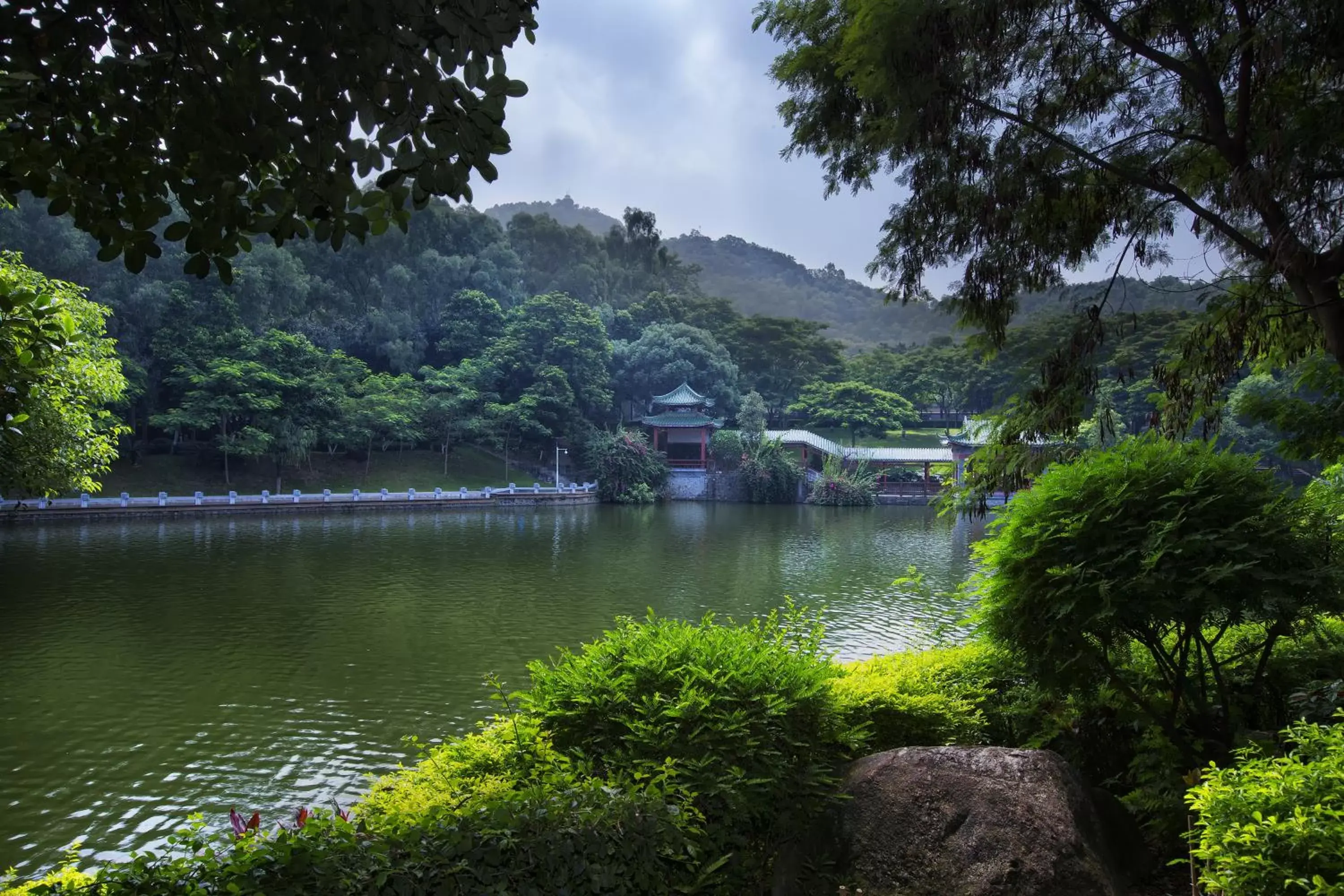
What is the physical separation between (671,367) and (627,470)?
33.9 feet

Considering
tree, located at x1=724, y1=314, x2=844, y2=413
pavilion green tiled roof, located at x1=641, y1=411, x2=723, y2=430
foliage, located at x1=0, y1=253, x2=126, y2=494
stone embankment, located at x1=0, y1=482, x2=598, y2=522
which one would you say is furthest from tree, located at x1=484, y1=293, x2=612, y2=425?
foliage, located at x1=0, y1=253, x2=126, y2=494

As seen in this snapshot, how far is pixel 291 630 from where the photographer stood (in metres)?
10.0

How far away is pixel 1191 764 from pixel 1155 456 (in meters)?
1.24

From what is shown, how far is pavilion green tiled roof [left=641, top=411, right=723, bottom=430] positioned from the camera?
38.4 m

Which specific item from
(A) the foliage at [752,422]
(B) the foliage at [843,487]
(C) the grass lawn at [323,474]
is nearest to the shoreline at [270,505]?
(C) the grass lawn at [323,474]

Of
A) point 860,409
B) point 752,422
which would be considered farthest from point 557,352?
point 860,409

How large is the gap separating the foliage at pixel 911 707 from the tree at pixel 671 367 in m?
38.5

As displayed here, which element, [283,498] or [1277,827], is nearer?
[1277,827]

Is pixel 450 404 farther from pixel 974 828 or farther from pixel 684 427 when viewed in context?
pixel 974 828

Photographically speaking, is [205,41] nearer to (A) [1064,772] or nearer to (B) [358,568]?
(A) [1064,772]

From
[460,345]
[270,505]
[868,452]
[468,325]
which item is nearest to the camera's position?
[270,505]

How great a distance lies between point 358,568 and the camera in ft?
48.7

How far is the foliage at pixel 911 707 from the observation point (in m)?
3.38

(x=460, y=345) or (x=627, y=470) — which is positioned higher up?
(x=460, y=345)
